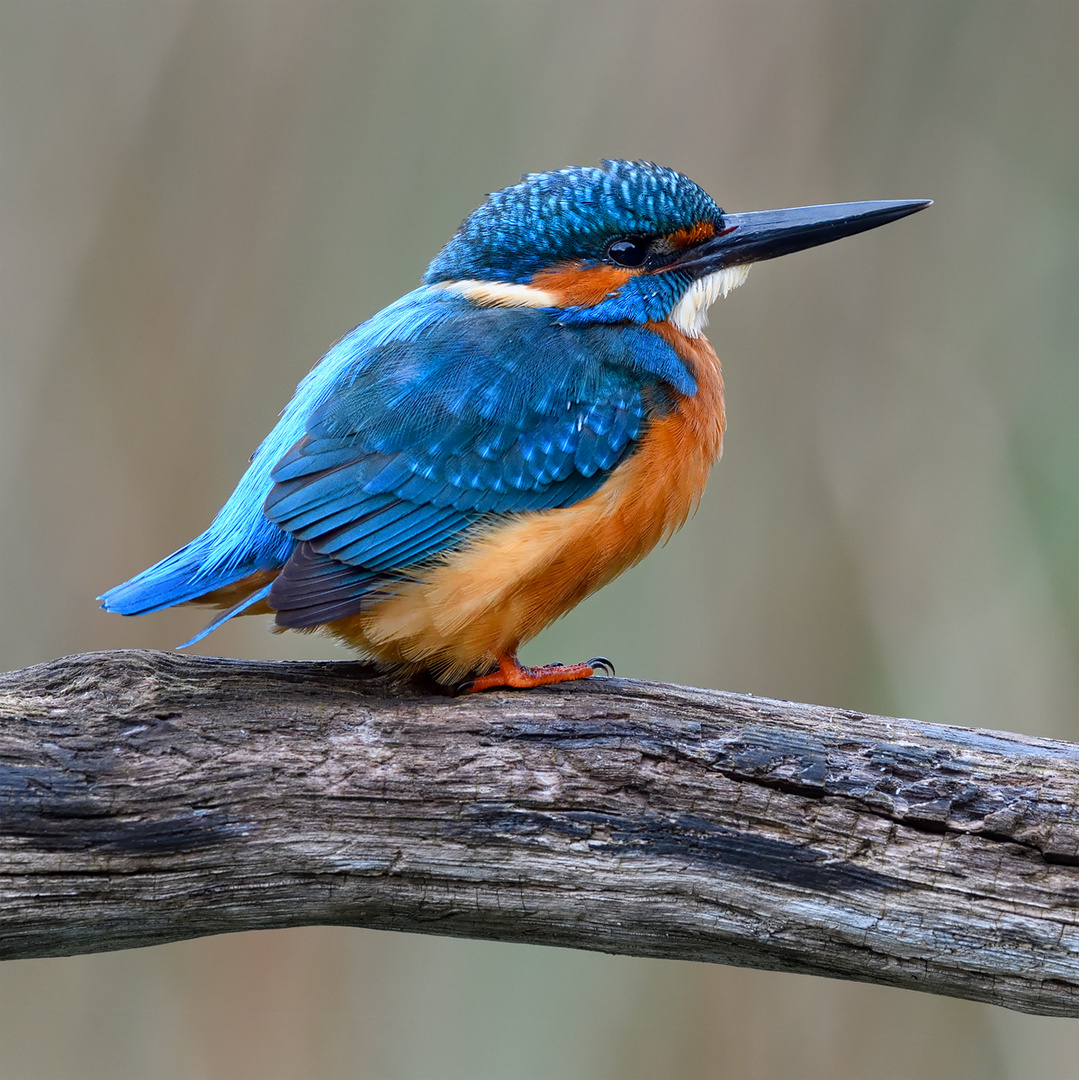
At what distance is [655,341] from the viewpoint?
252 centimetres

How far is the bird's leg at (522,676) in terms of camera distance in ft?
7.59

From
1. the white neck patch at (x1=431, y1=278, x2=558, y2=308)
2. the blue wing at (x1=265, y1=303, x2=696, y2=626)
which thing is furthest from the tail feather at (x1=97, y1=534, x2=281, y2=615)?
the white neck patch at (x1=431, y1=278, x2=558, y2=308)

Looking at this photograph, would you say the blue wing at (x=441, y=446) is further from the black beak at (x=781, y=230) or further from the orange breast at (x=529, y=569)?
the black beak at (x=781, y=230)

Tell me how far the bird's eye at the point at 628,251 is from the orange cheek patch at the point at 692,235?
7 centimetres

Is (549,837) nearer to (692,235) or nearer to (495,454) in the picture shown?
(495,454)

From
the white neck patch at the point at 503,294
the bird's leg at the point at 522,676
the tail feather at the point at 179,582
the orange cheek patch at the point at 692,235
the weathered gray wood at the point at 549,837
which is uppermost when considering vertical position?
the orange cheek patch at the point at 692,235

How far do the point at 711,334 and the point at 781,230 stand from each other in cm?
114

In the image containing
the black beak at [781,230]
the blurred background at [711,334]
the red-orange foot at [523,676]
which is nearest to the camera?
the red-orange foot at [523,676]

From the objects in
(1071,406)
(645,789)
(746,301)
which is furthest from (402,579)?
(1071,406)

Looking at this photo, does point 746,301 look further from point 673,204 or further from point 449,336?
point 449,336

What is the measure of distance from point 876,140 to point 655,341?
162 centimetres

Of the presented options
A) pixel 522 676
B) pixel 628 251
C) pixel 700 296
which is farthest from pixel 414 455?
pixel 700 296

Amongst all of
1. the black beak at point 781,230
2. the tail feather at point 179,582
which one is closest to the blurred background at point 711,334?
the black beak at point 781,230

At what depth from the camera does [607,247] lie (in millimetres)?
2543
